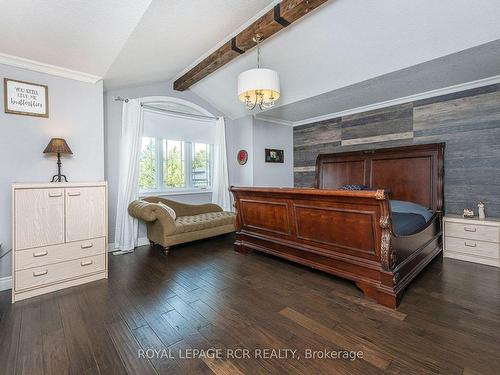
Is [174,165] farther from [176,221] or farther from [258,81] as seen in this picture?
[258,81]

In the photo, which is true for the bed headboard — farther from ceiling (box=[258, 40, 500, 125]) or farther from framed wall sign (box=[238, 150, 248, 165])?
framed wall sign (box=[238, 150, 248, 165])

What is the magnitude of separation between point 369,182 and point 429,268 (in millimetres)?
1736

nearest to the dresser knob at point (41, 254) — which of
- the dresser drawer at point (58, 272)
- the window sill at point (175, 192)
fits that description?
the dresser drawer at point (58, 272)

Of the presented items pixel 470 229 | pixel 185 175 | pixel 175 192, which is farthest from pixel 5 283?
pixel 470 229

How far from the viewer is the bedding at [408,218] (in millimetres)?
2550

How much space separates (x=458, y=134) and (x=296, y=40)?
→ 8.86ft

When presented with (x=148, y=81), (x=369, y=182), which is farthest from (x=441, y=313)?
(x=148, y=81)

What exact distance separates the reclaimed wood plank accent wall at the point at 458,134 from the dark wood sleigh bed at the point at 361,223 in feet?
0.69

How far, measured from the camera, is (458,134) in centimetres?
357

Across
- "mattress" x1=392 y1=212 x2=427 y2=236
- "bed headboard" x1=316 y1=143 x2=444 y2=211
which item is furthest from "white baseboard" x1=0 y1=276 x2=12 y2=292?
"bed headboard" x1=316 y1=143 x2=444 y2=211

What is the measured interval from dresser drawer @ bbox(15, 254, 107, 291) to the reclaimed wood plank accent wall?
4.59 meters

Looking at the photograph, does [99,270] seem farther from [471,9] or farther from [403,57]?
[471,9]

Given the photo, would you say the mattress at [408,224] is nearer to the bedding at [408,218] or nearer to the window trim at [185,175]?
the bedding at [408,218]

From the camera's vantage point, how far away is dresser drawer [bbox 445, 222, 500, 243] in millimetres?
3027
